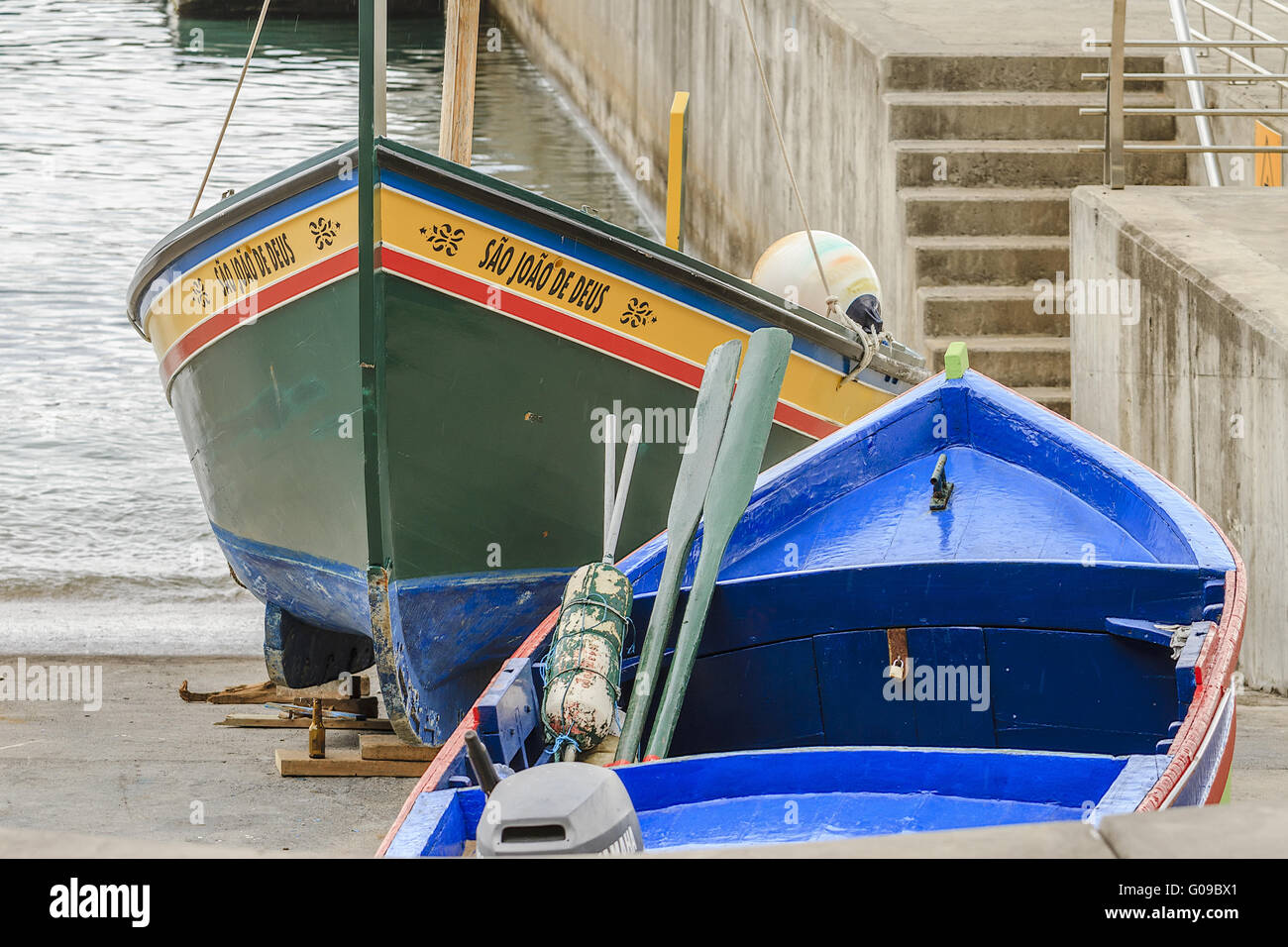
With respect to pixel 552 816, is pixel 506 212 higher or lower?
higher

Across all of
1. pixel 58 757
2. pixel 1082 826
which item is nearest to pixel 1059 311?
pixel 58 757

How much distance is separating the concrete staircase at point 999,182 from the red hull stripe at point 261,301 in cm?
398

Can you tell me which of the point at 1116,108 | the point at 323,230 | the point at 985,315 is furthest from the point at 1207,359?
the point at 323,230

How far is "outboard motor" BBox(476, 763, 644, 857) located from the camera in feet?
Answer: 7.53

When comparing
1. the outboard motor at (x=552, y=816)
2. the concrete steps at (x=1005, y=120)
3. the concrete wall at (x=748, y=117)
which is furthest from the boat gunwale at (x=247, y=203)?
the concrete steps at (x=1005, y=120)

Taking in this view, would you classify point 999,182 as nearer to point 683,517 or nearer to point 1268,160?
point 1268,160

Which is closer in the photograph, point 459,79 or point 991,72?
point 459,79

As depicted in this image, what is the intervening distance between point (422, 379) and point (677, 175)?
117 inches

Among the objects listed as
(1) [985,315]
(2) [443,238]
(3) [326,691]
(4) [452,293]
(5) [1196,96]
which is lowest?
(3) [326,691]

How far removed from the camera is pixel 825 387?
6.29 metres

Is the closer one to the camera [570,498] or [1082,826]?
[1082,826]

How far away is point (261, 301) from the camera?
532 centimetres
